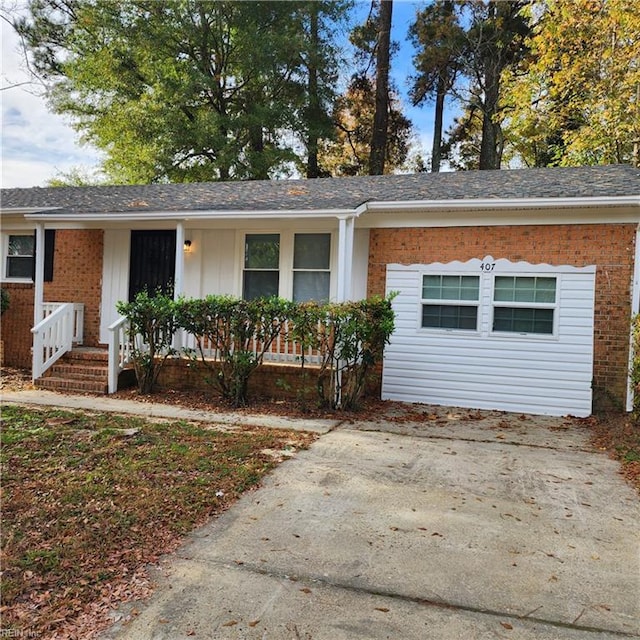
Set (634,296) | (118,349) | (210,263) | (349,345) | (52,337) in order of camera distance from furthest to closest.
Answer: (210,263), (52,337), (118,349), (634,296), (349,345)

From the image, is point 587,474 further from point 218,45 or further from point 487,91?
point 218,45

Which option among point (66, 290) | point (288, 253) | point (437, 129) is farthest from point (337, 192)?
point (437, 129)

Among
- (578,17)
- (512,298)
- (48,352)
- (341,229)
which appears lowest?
(48,352)

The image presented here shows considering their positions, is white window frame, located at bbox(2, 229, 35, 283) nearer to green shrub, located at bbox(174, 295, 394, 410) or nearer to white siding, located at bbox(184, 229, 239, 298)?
white siding, located at bbox(184, 229, 239, 298)

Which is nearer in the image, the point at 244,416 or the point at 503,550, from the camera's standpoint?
the point at 503,550

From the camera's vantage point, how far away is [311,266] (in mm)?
9117

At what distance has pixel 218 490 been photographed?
4176 mm

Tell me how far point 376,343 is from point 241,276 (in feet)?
10.4

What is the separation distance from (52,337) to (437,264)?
6.47 meters

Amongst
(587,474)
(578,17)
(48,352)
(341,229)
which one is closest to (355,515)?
(587,474)

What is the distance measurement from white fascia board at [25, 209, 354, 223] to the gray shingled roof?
0.11 m

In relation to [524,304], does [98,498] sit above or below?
below

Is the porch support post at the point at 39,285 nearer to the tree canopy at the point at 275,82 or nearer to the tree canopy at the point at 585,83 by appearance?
the tree canopy at the point at 275,82

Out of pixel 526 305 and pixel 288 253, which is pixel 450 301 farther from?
pixel 288 253
